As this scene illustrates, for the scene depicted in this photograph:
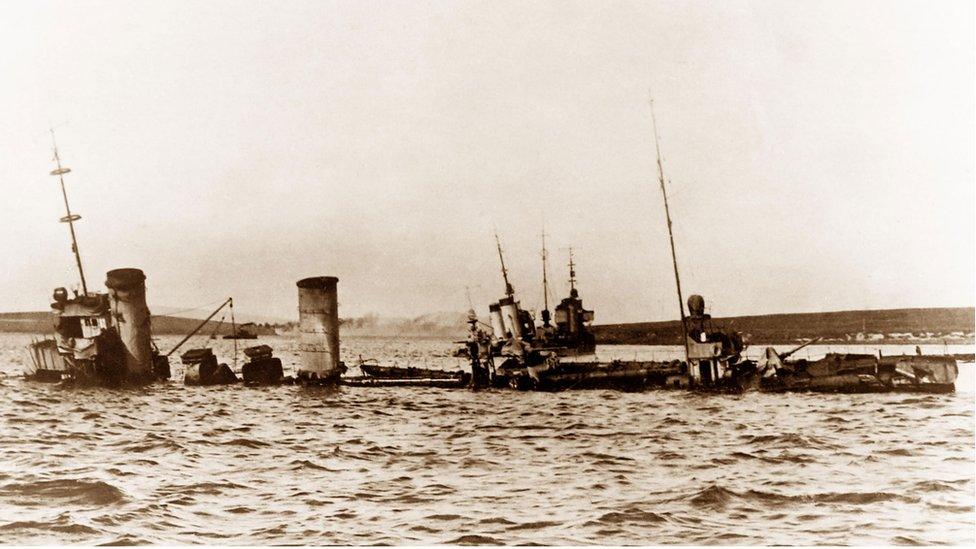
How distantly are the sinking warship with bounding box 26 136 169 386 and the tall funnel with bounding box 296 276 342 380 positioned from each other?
7808mm

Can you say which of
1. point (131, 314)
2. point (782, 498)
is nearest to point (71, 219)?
point (131, 314)

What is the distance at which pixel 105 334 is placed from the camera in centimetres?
3116

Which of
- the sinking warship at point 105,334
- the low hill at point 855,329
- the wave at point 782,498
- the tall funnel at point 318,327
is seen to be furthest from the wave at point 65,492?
the low hill at point 855,329

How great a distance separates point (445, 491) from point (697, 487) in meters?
4.16

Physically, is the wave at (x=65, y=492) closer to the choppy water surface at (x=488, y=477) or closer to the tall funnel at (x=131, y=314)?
the choppy water surface at (x=488, y=477)

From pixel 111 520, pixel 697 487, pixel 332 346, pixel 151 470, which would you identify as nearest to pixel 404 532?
pixel 111 520

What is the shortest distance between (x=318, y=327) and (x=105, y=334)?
33.5ft

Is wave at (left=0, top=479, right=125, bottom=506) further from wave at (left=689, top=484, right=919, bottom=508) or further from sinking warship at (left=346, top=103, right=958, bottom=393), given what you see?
sinking warship at (left=346, top=103, right=958, bottom=393)

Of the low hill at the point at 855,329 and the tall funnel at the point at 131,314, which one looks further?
the low hill at the point at 855,329

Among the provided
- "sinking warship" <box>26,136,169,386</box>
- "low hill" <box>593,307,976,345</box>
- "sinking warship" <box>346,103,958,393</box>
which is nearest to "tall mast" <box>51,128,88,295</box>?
"sinking warship" <box>26,136,169,386</box>

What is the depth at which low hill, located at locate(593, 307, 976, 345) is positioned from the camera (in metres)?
70.2

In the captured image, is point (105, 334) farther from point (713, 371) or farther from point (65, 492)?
point (713, 371)

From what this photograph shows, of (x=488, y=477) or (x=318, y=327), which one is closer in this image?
(x=488, y=477)

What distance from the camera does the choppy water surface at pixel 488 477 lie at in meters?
8.87
